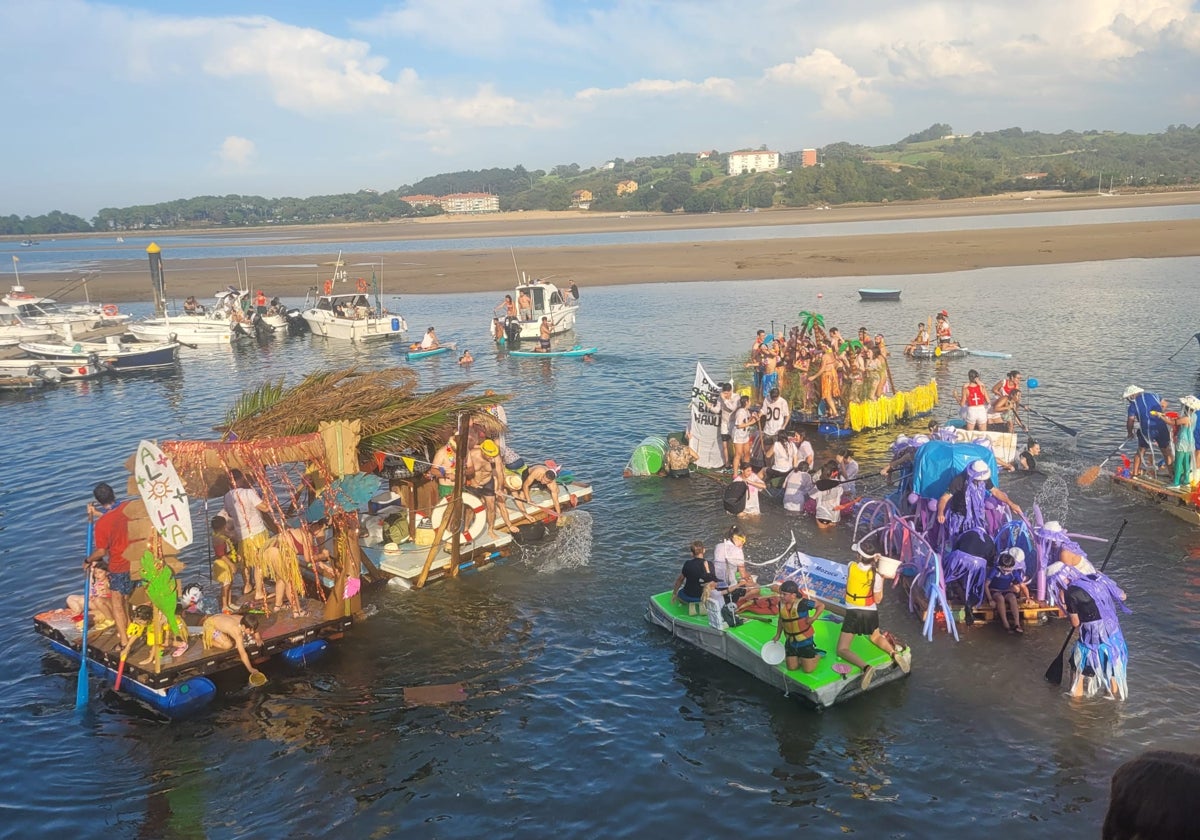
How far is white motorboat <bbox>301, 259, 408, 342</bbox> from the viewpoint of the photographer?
4469 centimetres

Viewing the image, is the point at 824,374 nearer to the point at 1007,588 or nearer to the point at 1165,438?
the point at 1165,438

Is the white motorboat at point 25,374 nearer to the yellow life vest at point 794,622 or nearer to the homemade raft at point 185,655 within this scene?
the homemade raft at point 185,655

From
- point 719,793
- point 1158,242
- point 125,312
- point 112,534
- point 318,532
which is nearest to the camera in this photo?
point 719,793

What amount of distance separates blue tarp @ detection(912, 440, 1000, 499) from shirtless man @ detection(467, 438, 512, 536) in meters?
7.80

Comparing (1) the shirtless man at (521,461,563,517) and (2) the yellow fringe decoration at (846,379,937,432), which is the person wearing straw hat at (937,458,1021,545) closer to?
(1) the shirtless man at (521,461,563,517)

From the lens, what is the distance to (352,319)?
45.2 m

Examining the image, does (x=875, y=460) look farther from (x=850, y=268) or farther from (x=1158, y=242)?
(x=1158, y=242)

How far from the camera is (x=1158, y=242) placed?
218ft

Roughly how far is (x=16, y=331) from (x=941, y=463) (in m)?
43.2

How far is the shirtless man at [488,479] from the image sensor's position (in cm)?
1773

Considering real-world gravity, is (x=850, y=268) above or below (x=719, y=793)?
above

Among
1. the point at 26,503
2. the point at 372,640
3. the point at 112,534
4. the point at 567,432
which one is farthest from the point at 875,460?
the point at 26,503

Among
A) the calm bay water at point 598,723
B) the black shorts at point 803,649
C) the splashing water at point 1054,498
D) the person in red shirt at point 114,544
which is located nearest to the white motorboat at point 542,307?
the calm bay water at point 598,723

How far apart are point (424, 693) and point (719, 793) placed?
464 centimetres
